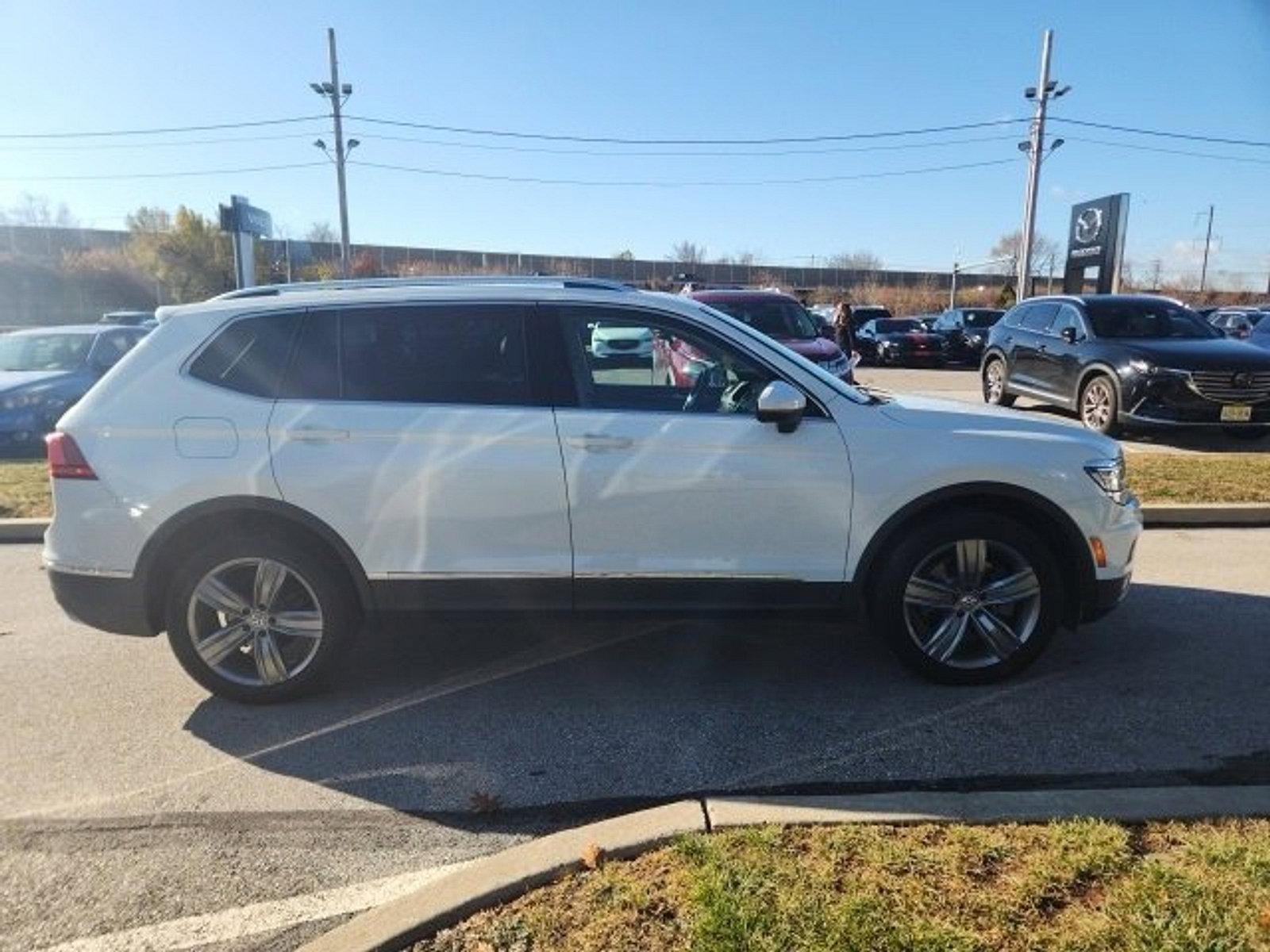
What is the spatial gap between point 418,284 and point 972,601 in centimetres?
290

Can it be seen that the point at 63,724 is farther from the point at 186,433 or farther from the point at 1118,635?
the point at 1118,635

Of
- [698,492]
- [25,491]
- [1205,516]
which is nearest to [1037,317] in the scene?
[1205,516]

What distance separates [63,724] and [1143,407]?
1076 cm

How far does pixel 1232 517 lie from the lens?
7285mm

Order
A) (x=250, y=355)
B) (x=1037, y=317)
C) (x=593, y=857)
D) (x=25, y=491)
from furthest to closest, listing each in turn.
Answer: (x=1037, y=317) → (x=25, y=491) → (x=250, y=355) → (x=593, y=857)

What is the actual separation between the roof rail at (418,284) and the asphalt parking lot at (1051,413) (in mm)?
1824

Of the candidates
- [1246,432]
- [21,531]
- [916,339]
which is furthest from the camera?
[916,339]

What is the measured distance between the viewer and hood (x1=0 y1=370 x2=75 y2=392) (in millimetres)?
10969

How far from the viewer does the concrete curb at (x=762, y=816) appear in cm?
260

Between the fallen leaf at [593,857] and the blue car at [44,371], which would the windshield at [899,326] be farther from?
the fallen leaf at [593,857]

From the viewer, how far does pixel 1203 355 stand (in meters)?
10.3

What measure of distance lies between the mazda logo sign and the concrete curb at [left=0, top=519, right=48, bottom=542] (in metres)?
29.6

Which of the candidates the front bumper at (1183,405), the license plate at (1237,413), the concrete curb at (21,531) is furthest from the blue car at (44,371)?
the license plate at (1237,413)

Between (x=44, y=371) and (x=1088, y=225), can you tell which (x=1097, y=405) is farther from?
(x=1088, y=225)
